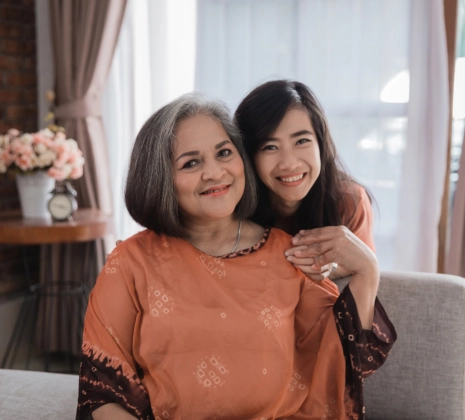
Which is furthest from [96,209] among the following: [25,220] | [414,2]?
[414,2]

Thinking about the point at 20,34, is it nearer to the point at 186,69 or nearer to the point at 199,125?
the point at 186,69

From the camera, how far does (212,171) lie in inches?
60.7

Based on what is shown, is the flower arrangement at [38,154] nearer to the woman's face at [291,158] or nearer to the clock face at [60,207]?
the clock face at [60,207]

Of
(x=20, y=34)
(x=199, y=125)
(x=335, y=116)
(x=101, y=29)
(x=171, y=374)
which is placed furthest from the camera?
(x=20, y=34)

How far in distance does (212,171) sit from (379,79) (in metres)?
1.77

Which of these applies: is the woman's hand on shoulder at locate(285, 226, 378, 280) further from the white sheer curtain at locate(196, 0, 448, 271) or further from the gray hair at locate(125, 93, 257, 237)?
the white sheer curtain at locate(196, 0, 448, 271)

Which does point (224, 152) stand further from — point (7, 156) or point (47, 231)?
point (7, 156)

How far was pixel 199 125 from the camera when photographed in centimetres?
159

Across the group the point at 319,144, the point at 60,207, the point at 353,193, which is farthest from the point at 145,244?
the point at 60,207

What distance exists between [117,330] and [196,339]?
0.61 ft

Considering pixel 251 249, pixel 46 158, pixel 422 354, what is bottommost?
pixel 422 354

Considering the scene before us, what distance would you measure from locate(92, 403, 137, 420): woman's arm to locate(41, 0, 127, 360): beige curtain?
2.14 m

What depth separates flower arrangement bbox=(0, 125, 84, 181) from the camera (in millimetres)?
3012

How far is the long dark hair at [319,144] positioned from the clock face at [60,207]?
1374 mm
